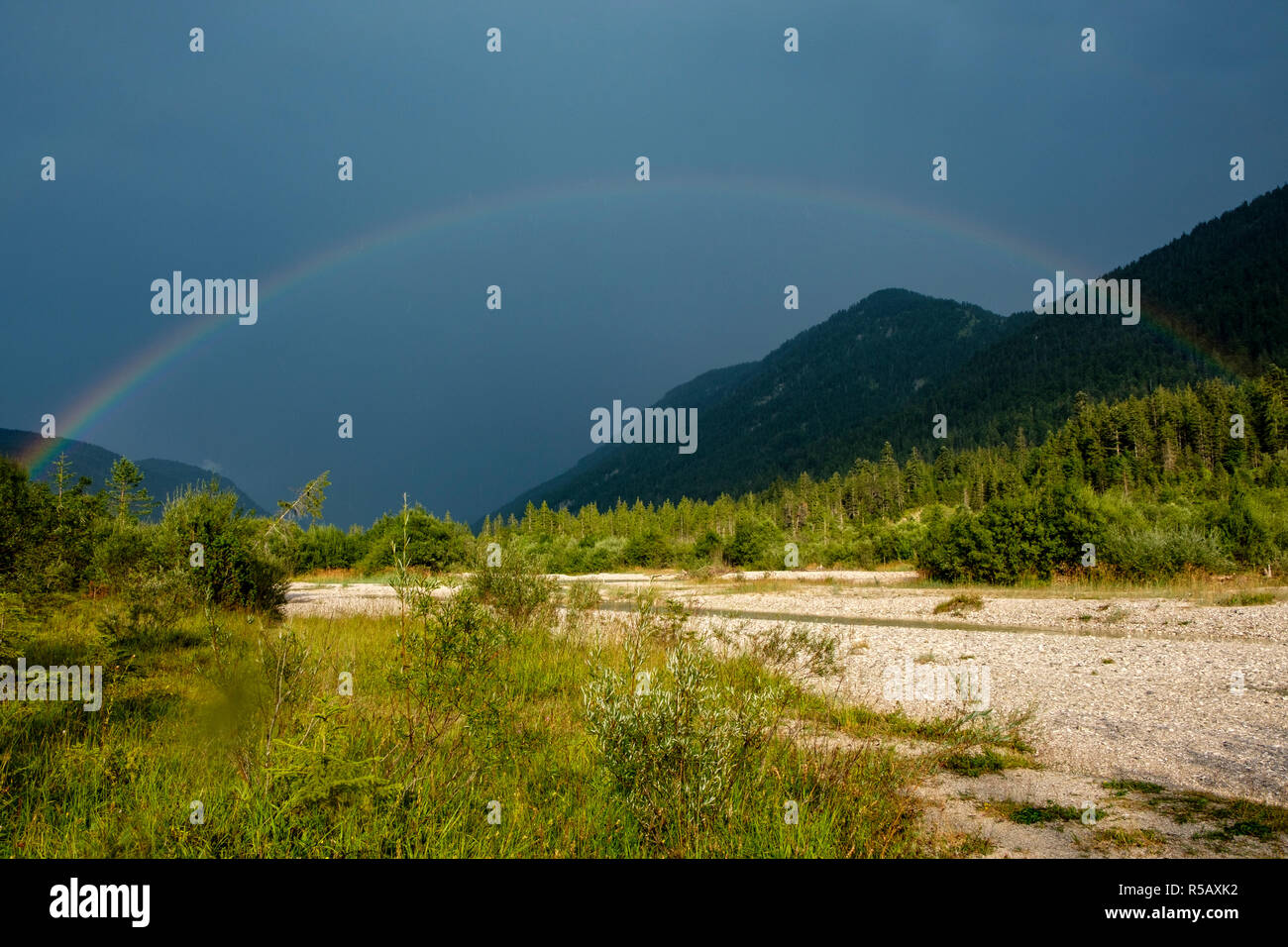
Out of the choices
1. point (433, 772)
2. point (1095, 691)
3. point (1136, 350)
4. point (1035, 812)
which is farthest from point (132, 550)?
point (1136, 350)

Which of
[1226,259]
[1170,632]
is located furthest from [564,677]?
[1226,259]

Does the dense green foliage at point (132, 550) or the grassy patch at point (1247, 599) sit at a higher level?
the dense green foliage at point (132, 550)

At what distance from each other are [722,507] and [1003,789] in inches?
3569

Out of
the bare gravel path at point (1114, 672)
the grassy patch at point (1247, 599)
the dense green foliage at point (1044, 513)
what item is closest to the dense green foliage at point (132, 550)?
the bare gravel path at point (1114, 672)

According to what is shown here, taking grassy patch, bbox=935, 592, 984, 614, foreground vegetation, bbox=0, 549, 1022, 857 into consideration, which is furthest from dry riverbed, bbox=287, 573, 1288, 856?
foreground vegetation, bbox=0, 549, 1022, 857

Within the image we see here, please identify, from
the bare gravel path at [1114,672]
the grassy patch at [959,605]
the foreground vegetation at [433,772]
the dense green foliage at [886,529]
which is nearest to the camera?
the foreground vegetation at [433,772]

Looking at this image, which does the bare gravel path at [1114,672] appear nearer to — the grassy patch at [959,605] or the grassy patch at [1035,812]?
the grassy patch at [959,605]

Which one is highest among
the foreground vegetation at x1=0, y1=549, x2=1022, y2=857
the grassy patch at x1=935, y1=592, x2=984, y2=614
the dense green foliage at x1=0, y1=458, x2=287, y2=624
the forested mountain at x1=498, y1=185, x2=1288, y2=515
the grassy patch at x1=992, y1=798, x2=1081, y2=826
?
the forested mountain at x1=498, y1=185, x2=1288, y2=515

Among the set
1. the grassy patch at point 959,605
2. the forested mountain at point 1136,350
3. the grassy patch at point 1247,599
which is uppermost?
the forested mountain at point 1136,350

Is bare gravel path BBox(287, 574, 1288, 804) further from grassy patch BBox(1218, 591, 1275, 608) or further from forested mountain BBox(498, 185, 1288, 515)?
forested mountain BBox(498, 185, 1288, 515)

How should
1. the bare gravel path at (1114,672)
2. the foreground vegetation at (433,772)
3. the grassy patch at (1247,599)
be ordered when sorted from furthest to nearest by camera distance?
the grassy patch at (1247,599)
the bare gravel path at (1114,672)
the foreground vegetation at (433,772)

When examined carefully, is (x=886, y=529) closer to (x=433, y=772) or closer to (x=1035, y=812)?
(x=1035, y=812)

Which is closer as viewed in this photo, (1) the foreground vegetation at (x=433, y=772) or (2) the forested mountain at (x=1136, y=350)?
(1) the foreground vegetation at (x=433, y=772)

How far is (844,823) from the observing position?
477 cm
